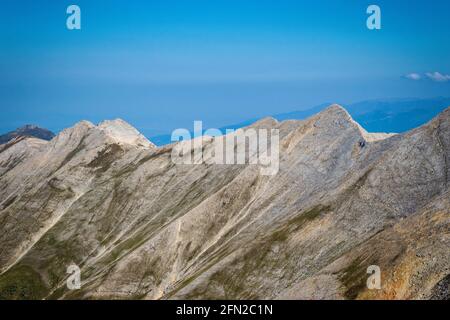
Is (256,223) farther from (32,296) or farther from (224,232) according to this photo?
(32,296)

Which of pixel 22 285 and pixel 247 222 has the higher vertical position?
pixel 247 222

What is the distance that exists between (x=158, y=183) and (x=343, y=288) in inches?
3874

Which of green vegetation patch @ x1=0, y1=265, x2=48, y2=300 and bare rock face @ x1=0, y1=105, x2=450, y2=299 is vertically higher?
bare rock face @ x1=0, y1=105, x2=450, y2=299

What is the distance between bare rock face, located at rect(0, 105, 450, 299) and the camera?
7381 cm

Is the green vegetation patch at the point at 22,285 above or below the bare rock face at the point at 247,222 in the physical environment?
below

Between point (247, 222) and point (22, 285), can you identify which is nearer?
point (247, 222)

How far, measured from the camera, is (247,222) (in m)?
115

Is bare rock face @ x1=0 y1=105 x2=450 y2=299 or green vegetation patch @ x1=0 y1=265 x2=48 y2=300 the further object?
green vegetation patch @ x1=0 y1=265 x2=48 y2=300

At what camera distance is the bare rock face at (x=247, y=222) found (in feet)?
242

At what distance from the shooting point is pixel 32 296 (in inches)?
5556

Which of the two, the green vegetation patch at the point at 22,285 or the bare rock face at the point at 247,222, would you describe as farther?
the green vegetation patch at the point at 22,285
